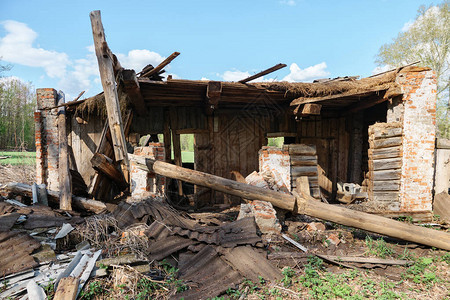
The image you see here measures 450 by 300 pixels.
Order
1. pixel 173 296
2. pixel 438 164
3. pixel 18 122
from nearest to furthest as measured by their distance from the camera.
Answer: pixel 173 296, pixel 438 164, pixel 18 122

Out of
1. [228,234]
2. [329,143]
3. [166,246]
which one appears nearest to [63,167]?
[166,246]

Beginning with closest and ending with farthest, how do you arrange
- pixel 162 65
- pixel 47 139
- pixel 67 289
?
pixel 67 289 → pixel 162 65 → pixel 47 139

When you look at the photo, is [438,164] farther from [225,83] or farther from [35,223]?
[35,223]

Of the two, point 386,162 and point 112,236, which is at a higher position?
point 386,162

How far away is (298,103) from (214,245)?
13.3 ft

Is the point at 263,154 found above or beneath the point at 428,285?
above

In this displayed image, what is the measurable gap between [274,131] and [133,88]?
455 cm

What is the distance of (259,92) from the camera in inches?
209

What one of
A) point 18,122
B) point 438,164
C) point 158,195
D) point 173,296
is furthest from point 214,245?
point 18,122

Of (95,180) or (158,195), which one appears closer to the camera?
(158,195)

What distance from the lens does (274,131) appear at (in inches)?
284

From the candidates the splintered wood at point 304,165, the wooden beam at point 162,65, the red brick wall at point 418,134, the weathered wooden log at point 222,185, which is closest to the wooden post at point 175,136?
the wooden beam at point 162,65

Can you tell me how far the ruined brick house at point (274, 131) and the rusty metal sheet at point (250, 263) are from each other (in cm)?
241

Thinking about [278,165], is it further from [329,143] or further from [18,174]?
[18,174]
